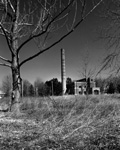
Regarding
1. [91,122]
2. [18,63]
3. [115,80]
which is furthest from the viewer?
[115,80]

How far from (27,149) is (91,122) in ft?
4.91

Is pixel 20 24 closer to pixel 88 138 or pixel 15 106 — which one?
pixel 15 106

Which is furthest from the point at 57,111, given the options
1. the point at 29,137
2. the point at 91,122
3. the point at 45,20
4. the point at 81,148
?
the point at 45,20

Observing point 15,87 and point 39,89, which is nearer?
point 15,87

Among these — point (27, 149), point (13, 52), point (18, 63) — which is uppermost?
point (13, 52)

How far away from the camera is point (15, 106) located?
5383 millimetres

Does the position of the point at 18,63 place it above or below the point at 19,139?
above

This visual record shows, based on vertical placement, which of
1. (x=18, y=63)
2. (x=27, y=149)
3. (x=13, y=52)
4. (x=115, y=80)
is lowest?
(x=27, y=149)

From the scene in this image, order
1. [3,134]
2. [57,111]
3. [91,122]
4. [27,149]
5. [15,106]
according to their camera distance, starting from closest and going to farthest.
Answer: [27,149] < [3,134] < [91,122] < [57,111] < [15,106]

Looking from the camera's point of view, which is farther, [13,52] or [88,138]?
[13,52]

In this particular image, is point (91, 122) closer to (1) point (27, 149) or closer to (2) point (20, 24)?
(1) point (27, 149)

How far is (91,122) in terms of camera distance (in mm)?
3270

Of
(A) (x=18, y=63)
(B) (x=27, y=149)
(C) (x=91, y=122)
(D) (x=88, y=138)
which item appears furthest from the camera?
(A) (x=18, y=63)

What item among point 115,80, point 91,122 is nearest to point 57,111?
point 91,122
